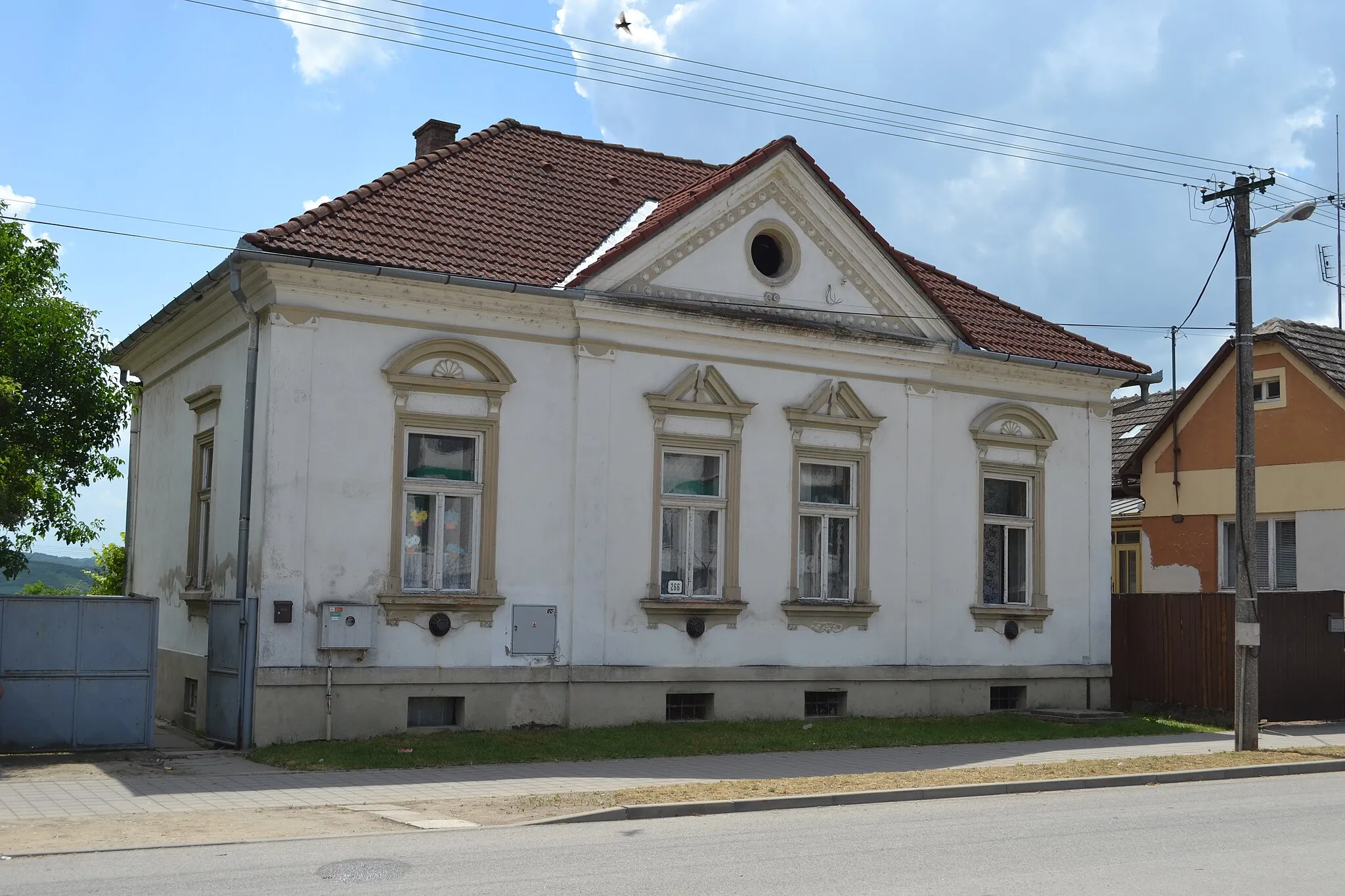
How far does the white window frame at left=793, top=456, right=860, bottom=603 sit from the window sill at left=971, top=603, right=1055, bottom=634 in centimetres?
225

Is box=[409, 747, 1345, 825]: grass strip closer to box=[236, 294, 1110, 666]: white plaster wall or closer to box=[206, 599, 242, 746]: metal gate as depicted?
box=[236, 294, 1110, 666]: white plaster wall

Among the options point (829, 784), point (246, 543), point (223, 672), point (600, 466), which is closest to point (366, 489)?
point (246, 543)

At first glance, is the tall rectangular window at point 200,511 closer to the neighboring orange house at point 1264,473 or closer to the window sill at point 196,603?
the window sill at point 196,603

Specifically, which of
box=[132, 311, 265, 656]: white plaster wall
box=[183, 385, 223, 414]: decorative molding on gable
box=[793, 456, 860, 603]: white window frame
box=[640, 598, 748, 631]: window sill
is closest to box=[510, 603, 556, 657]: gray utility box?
box=[640, 598, 748, 631]: window sill

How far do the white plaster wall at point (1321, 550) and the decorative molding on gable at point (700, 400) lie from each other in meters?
12.7

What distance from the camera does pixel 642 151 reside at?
71.6ft

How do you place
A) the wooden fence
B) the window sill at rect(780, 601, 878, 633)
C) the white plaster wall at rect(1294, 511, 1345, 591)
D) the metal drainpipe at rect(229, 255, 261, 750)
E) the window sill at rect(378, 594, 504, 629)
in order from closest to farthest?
the metal drainpipe at rect(229, 255, 261, 750), the window sill at rect(378, 594, 504, 629), the window sill at rect(780, 601, 878, 633), the wooden fence, the white plaster wall at rect(1294, 511, 1345, 591)

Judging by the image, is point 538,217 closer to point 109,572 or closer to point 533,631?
point 533,631

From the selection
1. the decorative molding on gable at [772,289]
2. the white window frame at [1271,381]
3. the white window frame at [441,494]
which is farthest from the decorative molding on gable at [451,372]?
the white window frame at [1271,381]

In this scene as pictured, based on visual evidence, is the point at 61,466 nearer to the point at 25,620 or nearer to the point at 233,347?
the point at 233,347

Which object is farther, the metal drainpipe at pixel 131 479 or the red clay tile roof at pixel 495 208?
the metal drainpipe at pixel 131 479

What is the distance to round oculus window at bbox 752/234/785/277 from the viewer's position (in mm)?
18875

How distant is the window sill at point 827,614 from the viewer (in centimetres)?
1859

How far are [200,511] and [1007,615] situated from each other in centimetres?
1157
